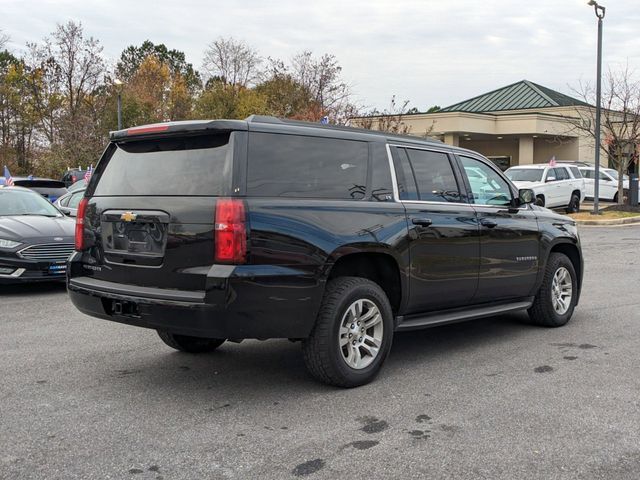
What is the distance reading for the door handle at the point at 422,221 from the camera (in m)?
5.27

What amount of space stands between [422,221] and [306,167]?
1140 mm

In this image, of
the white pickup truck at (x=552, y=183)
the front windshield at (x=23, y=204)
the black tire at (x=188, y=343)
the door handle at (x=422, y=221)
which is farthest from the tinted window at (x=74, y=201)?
the white pickup truck at (x=552, y=183)

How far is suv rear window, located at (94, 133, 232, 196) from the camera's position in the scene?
4.41m

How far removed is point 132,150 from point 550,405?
11.3 feet

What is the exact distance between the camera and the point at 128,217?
4680mm

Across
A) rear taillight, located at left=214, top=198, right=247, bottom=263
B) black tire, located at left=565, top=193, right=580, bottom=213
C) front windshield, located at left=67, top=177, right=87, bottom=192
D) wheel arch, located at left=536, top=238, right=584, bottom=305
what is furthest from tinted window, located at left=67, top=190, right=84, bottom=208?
black tire, located at left=565, top=193, right=580, bottom=213

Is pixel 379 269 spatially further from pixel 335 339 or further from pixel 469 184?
pixel 469 184

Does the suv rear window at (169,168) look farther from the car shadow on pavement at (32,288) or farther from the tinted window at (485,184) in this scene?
the car shadow on pavement at (32,288)

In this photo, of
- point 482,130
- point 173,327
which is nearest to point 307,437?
point 173,327

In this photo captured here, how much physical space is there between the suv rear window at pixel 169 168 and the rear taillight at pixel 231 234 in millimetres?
153

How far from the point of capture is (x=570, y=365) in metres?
5.45

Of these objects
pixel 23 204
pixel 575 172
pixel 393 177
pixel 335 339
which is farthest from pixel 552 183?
pixel 335 339

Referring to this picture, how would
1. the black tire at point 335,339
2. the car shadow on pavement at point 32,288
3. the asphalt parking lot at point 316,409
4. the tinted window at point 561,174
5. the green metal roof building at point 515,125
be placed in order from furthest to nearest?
1. the green metal roof building at point 515,125
2. the tinted window at point 561,174
3. the car shadow on pavement at point 32,288
4. the black tire at point 335,339
5. the asphalt parking lot at point 316,409

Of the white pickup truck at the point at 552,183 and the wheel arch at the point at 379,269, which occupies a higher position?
the white pickup truck at the point at 552,183
